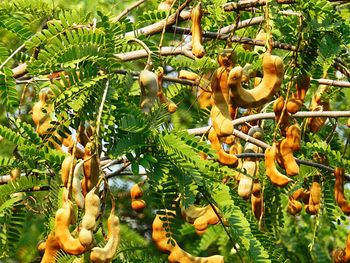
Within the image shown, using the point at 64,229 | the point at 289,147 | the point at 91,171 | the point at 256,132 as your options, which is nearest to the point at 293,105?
the point at 289,147

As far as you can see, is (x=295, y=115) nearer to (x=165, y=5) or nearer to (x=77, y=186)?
(x=165, y=5)

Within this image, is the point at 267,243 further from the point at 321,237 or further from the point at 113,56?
the point at 321,237

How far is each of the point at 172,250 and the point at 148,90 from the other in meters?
0.43

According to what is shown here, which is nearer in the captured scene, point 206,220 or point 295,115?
point 206,220

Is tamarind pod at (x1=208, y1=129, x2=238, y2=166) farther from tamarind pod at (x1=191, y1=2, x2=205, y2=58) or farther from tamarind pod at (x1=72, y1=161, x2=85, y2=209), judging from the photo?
tamarind pod at (x1=72, y1=161, x2=85, y2=209)

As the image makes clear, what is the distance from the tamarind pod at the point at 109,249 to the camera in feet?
6.91

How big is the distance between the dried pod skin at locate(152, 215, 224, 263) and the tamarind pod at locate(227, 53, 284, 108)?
42 centimetres

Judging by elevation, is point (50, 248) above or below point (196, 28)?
below

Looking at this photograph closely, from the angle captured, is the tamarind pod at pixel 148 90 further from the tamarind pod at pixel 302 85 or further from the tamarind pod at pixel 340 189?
the tamarind pod at pixel 340 189

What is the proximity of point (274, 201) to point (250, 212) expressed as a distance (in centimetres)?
75

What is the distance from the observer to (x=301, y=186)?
12.4 ft

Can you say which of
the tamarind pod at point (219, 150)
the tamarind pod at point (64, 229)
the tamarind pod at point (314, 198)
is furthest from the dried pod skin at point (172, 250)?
the tamarind pod at point (314, 198)

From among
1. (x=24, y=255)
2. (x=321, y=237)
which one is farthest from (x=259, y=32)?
(x=321, y=237)

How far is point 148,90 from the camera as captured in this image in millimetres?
2467
